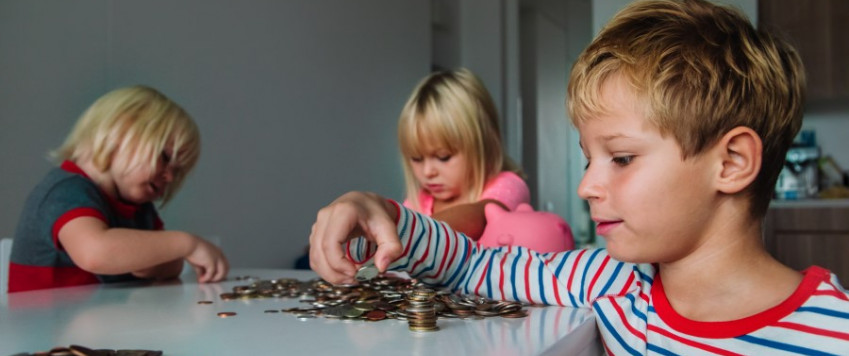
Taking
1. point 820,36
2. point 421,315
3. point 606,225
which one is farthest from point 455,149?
point 820,36

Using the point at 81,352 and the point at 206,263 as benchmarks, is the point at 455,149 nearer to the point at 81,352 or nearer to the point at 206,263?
the point at 206,263

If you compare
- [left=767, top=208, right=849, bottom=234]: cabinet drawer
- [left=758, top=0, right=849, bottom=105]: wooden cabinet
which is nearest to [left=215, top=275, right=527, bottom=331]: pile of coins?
[left=767, top=208, right=849, bottom=234]: cabinet drawer

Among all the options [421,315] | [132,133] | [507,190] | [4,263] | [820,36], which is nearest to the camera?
[421,315]

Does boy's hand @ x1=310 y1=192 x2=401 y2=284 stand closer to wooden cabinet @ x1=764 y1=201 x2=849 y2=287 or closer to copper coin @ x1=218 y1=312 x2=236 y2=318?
copper coin @ x1=218 y1=312 x2=236 y2=318

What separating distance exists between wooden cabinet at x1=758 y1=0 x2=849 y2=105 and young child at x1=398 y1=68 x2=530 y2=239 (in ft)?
6.38

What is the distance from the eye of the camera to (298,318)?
2.54ft

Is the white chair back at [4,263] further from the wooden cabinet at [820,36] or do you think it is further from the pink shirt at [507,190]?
Result: the wooden cabinet at [820,36]

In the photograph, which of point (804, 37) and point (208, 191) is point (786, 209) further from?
point (208, 191)

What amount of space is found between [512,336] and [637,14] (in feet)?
1.51

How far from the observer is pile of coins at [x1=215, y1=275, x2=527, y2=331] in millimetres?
713

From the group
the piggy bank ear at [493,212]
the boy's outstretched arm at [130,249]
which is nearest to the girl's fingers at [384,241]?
the piggy bank ear at [493,212]

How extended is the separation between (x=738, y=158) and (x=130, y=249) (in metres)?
0.97

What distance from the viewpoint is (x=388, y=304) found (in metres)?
0.80

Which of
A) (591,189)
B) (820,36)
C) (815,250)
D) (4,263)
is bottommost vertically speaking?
(815,250)
